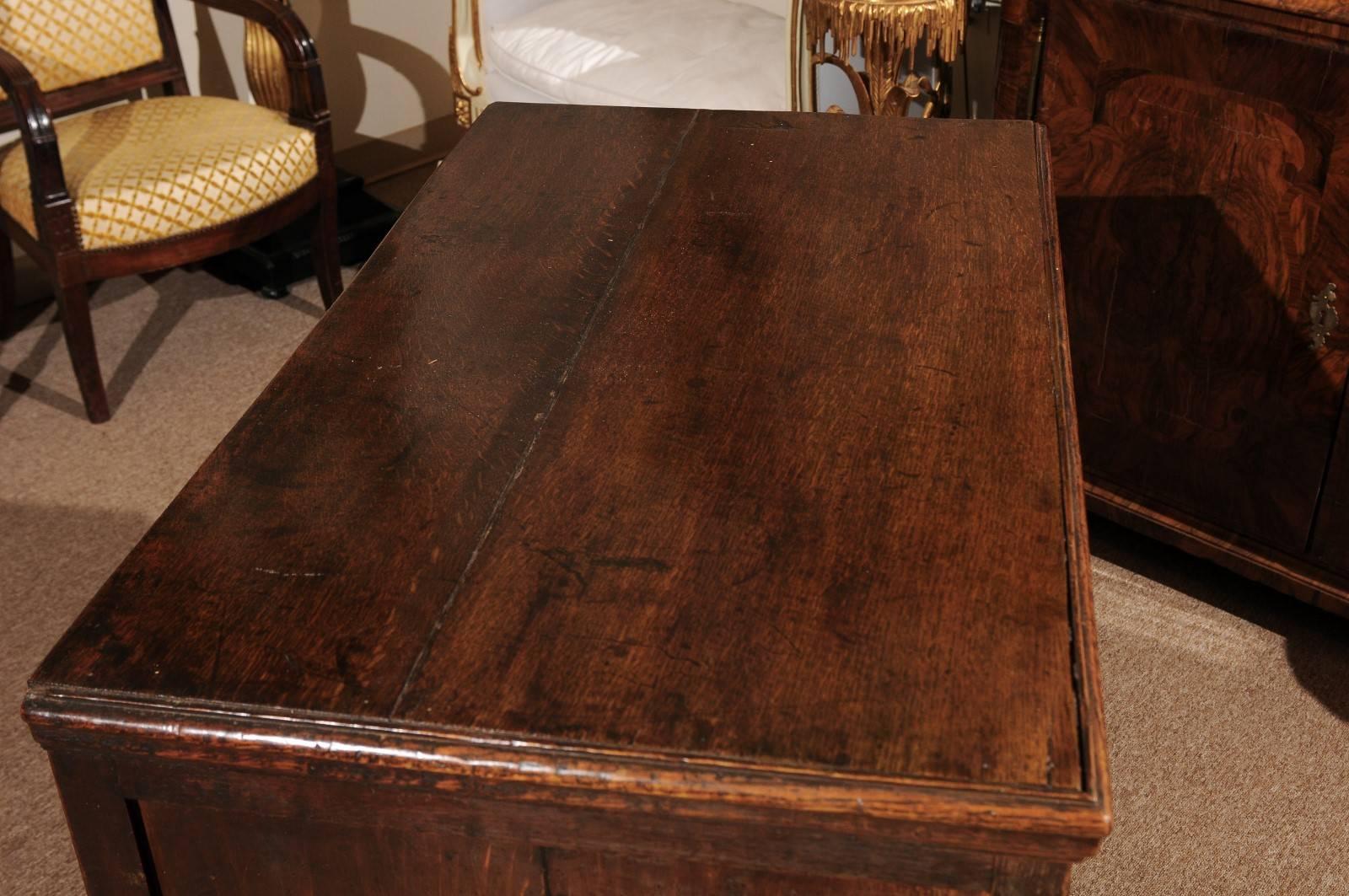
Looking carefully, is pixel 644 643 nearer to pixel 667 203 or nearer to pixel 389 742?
pixel 389 742

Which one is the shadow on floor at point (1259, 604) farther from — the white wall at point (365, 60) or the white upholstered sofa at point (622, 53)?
the white wall at point (365, 60)

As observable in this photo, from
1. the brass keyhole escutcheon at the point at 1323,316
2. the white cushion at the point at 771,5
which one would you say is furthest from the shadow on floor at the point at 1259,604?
the white cushion at the point at 771,5

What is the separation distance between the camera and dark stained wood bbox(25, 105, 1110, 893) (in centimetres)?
83

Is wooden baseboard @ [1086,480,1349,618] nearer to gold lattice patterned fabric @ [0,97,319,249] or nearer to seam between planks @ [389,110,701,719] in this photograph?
seam between planks @ [389,110,701,719]

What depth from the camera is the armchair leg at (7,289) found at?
2.77 m

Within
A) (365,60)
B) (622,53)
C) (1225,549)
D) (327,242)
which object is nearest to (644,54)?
(622,53)

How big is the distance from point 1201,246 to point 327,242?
1.81 meters

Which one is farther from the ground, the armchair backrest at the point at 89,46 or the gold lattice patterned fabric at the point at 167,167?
the armchair backrest at the point at 89,46

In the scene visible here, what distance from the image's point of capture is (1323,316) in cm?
174

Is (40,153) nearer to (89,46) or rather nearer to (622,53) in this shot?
(89,46)

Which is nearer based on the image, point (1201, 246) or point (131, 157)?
point (1201, 246)

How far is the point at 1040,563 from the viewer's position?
0.97 meters

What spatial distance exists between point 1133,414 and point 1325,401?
0.93ft

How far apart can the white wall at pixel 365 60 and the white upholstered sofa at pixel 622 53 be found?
2.16ft
